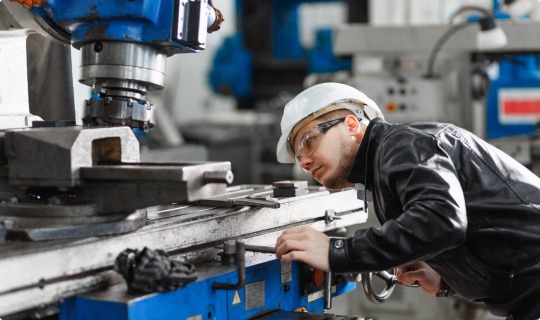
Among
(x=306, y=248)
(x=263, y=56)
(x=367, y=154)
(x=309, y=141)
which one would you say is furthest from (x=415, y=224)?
(x=263, y=56)

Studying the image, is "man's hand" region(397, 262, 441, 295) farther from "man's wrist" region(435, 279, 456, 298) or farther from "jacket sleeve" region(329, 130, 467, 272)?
"jacket sleeve" region(329, 130, 467, 272)

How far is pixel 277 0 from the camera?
6.86 m

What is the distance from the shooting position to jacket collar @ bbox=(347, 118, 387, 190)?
1670mm

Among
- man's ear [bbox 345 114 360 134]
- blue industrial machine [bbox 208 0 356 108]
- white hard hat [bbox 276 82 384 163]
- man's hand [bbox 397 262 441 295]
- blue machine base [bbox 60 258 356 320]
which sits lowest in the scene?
man's hand [bbox 397 262 441 295]

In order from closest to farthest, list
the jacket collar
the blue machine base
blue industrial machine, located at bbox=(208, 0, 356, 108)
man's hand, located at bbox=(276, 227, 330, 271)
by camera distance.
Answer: the blue machine base, man's hand, located at bbox=(276, 227, 330, 271), the jacket collar, blue industrial machine, located at bbox=(208, 0, 356, 108)

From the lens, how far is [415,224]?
1.39m

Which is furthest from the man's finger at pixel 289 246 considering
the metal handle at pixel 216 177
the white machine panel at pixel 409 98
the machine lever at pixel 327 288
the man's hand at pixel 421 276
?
the white machine panel at pixel 409 98

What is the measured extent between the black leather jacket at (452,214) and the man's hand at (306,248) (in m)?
0.02

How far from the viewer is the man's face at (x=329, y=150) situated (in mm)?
1710

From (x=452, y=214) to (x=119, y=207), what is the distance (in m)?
A: 0.61

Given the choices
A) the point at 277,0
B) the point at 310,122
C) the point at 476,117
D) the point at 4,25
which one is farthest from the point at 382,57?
the point at 277,0

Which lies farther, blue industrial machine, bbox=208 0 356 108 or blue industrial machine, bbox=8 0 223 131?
blue industrial machine, bbox=208 0 356 108

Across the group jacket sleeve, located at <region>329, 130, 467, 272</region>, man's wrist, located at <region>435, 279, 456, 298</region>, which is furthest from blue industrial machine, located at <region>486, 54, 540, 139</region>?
jacket sleeve, located at <region>329, 130, 467, 272</region>

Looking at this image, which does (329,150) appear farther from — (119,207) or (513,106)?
(513,106)
